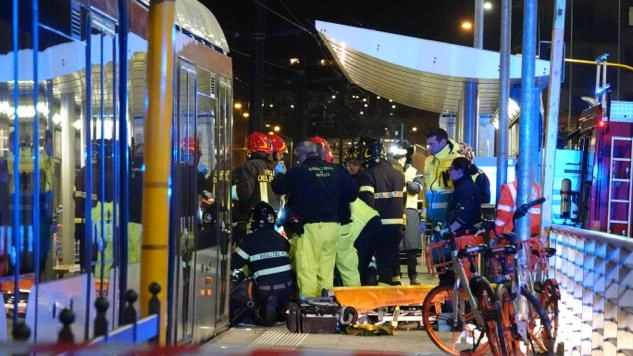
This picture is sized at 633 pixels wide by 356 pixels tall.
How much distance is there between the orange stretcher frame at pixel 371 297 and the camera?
8.87m

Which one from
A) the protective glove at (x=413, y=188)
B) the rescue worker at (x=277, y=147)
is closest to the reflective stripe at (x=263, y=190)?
A: the rescue worker at (x=277, y=147)

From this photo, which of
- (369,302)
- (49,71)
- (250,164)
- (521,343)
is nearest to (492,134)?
(250,164)

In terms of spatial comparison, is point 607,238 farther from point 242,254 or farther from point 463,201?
point 242,254

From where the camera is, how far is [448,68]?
13773mm

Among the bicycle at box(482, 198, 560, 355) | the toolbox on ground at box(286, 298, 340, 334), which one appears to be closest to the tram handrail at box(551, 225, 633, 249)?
the bicycle at box(482, 198, 560, 355)

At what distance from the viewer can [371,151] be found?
424 inches

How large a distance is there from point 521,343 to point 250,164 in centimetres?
497

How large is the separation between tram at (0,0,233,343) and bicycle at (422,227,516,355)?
209 centimetres

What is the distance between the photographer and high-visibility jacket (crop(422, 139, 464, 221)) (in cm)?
897

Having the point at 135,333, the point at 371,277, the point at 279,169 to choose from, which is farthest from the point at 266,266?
the point at 135,333

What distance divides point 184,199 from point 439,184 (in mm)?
3322

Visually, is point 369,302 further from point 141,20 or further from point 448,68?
point 448,68

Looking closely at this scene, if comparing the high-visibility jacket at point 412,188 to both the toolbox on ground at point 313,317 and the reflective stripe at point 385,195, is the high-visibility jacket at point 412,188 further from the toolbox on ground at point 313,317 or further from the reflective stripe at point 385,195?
the toolbox on ground at point 313,317

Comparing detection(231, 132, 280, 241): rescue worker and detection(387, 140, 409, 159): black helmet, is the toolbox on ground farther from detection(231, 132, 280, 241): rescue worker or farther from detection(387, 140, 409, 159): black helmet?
detection(387, 140, 409, 159): black helmet
